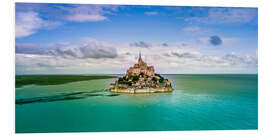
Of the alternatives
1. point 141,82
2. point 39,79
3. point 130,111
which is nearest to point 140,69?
point 141,82

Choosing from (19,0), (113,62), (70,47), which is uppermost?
(19,0)

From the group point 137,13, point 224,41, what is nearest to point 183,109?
point 224,41

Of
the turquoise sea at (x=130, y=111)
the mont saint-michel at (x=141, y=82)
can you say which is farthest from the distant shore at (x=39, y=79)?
the mont saint-michel at (x=141, y=82)

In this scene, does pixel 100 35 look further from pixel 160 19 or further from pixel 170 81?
pixel 170 81

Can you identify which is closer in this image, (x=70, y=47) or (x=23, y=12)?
(x=23, y=12)

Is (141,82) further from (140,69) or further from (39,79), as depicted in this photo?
(39,79)

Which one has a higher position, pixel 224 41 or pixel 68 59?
pixel 224 41
